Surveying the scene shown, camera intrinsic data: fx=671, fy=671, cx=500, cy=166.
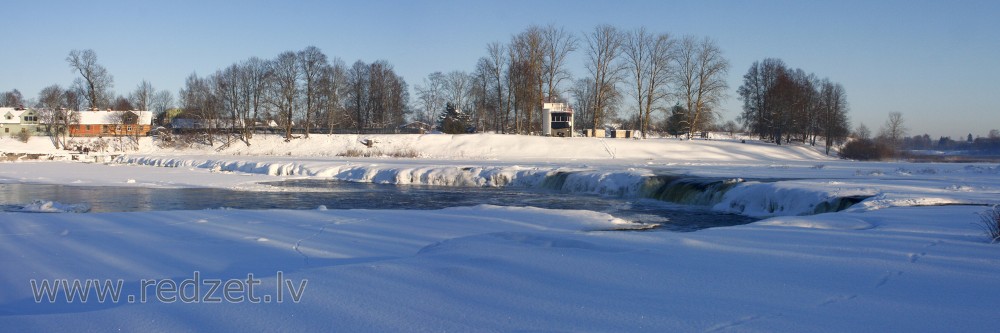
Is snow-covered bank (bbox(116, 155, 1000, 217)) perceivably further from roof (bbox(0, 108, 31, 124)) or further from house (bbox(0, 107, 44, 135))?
roof (bbox(0, 108, 31, 124))

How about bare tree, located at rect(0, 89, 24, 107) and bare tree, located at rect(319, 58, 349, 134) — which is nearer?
bare tree, located at rect(319, 58, 349, 134)

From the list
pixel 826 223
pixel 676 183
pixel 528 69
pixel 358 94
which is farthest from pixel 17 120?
pixel 826 223

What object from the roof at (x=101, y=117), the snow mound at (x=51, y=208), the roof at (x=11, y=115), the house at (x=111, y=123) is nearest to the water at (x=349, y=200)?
the snow mound at (x=51, y=208)

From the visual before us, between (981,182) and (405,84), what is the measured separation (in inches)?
2870

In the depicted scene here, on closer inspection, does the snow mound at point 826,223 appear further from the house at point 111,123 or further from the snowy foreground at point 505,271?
the house at point 111,123

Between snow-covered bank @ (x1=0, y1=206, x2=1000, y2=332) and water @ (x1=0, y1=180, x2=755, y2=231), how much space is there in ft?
19.0

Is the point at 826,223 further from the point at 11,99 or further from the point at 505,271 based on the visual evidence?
the point at 11,99

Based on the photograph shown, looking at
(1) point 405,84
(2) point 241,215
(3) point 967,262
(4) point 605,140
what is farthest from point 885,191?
(1) point 405,84

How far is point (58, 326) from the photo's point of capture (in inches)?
199

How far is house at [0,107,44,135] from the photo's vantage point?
7694 cm

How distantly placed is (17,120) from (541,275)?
90.4 m

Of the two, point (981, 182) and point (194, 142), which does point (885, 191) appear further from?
point (194, 142)

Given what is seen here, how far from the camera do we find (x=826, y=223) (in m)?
10.9

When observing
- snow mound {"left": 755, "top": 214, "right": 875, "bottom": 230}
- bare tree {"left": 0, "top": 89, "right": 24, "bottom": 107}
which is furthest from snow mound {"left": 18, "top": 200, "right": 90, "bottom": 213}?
bare tree {"left": 0, "top": 89, "right": 24, "bottom": 107}
